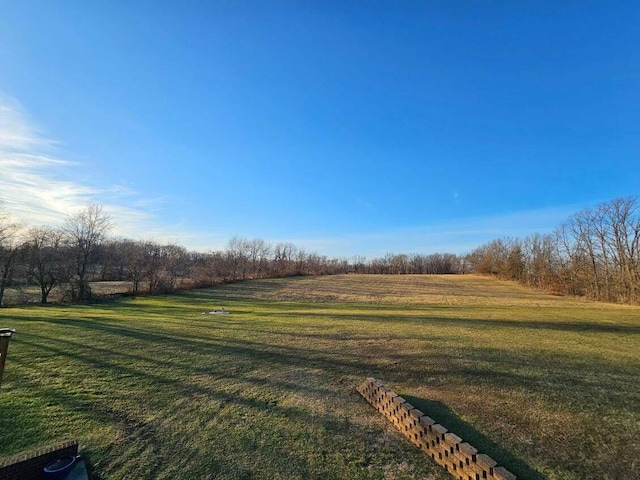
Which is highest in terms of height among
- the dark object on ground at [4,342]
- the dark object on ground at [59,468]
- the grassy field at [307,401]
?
the dark object on ground at [4,342]

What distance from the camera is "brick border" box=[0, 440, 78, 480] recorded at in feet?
10.7

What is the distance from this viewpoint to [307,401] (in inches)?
221

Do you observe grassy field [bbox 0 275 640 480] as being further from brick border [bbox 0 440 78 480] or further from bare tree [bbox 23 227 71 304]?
bare tree [bbox 23 227 71 304]

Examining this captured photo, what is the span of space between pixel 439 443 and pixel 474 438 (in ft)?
2.47

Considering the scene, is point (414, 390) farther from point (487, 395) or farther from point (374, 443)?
point (374, 443)

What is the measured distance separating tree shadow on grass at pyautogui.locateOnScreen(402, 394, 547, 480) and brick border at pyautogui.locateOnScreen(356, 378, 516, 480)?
0.47 meters

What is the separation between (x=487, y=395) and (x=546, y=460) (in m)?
2.06

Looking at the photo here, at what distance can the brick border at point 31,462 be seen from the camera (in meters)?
3.25

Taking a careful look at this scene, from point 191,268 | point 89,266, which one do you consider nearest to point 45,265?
point 89,266

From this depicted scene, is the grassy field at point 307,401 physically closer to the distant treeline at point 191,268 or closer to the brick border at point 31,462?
the brick border at point 31,462

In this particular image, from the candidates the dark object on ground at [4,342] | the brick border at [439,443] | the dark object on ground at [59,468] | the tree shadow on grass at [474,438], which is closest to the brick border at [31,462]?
the dark object on ground at [59,468]

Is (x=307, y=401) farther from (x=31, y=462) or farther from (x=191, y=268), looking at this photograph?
(x=191, y=268)

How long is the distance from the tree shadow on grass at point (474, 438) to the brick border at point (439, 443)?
1.55 ft

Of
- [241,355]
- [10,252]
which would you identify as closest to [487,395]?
[241,355]
